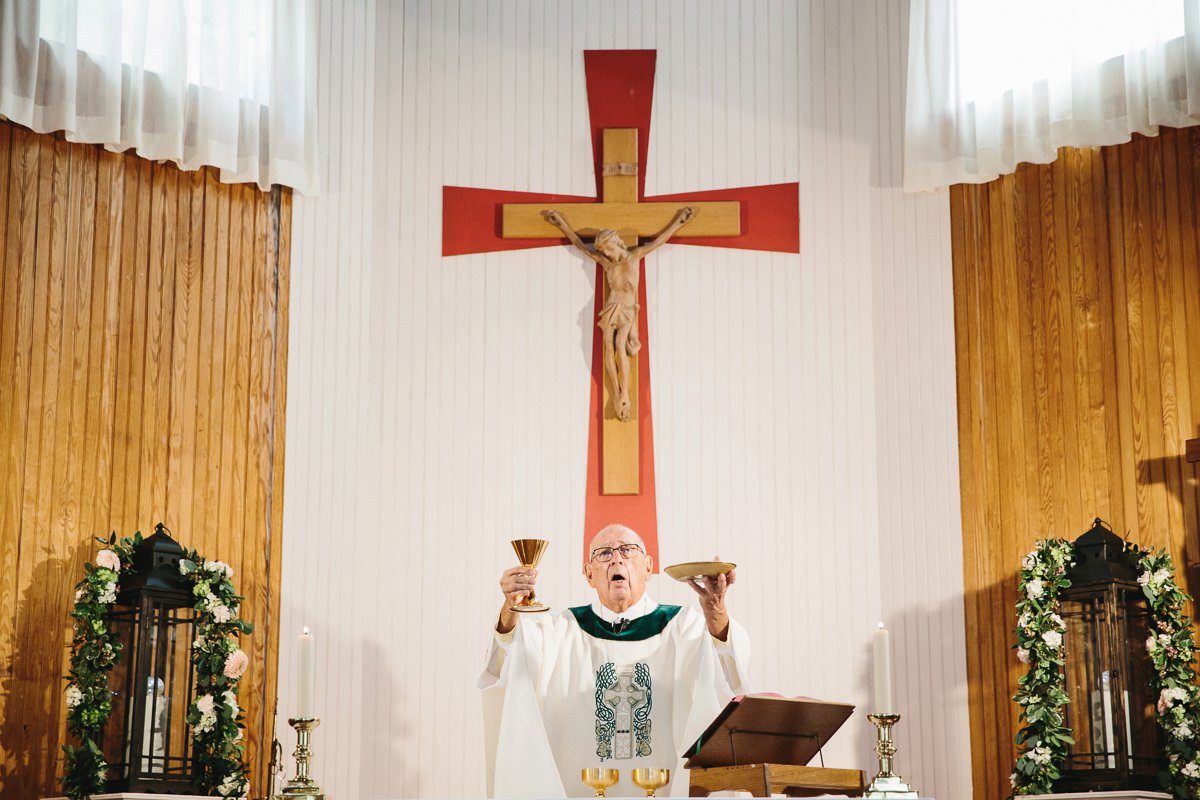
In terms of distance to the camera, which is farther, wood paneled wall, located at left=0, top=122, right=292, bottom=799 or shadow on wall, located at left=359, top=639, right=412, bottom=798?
shadow on wall, located at left=359, top=639, right=412, bottom=798

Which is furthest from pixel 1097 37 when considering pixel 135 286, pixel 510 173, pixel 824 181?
→ pixel 135 286

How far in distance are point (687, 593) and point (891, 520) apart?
1094 millimetres

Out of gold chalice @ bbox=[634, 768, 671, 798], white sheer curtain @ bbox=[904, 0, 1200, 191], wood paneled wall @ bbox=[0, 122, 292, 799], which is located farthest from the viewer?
white sheer curtain @ bbox=[904, 0, 1200, 191]

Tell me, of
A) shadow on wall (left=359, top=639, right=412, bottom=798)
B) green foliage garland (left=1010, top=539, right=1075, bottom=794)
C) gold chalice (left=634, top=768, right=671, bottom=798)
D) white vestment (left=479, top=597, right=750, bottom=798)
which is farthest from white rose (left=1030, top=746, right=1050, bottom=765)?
shadow on wall (left=359, top=639, right=412, bottom=798)

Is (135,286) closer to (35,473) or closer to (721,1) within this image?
(35,473)

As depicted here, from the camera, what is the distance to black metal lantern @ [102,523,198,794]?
6.05 m

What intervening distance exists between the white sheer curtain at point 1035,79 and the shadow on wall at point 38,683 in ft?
15.0

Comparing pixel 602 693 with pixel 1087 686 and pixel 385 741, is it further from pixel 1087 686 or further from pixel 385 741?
pixel 1087 686

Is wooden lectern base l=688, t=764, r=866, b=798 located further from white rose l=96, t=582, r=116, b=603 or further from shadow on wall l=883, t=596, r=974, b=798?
white rose l=96, t=582, r=116, b=603

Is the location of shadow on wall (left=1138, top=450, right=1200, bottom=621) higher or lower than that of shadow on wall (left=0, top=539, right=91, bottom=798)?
higher

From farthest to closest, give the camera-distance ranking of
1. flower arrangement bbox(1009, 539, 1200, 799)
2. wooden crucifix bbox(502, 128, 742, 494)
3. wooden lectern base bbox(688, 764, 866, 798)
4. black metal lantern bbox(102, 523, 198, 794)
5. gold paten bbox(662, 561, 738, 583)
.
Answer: wooden crucifix bbox(502, 128, 742, 494), black metal lantern bbox(102, 523, 198, 794), flower arrangement bbox(1009, 539, 1200, 799), gold paten bbox(662, 561, 738, 583), wooden lectern base bbox(688, 764, 866, 798)

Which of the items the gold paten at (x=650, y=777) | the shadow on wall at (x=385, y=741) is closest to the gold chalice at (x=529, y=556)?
the gold paten at (x=650, y=777)

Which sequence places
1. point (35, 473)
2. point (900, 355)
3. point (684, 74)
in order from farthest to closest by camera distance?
point (684, 74) → point (900, 355) → point (35, 473)

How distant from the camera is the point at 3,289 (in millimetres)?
6539
